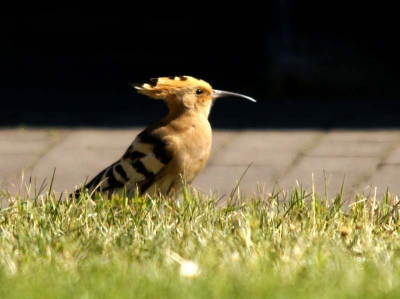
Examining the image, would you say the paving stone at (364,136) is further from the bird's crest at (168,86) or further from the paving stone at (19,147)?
the bird's crest at (168,86)

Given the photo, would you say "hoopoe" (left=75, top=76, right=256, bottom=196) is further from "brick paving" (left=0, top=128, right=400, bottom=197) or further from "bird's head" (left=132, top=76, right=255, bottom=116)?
"brick paving" (left=0, top=128, right=400, bottom=197)

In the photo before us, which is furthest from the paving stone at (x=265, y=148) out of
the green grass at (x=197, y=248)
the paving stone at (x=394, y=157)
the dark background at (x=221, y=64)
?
the green grass at (x=197, y=248)

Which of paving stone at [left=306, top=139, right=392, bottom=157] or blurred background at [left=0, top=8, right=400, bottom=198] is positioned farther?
paving stone at [left=306, top=139, right=392, bottom=157]

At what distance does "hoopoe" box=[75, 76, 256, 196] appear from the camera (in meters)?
5.02

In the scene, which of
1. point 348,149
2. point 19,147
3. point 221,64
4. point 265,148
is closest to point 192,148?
point 265,148

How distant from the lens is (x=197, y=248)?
417cm

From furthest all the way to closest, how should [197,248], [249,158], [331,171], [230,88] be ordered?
[230,88], [249,158], [331,171], [197,248]

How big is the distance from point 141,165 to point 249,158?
1.67m

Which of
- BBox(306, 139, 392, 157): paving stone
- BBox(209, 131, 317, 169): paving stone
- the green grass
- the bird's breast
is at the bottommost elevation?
BBox(209, 131, 317, 169): paving stone

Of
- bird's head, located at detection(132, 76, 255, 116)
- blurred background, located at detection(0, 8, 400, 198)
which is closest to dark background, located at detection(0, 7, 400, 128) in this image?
blurred background, located at detection(0, 8, 400, 198)

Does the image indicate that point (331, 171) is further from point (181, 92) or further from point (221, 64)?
point (221, 64)

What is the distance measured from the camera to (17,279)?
378cm

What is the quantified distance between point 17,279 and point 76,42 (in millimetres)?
7540

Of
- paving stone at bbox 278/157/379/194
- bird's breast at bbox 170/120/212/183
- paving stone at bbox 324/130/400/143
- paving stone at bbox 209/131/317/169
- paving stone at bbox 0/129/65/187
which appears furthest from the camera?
paving stone at bbox 324/130/400/143
